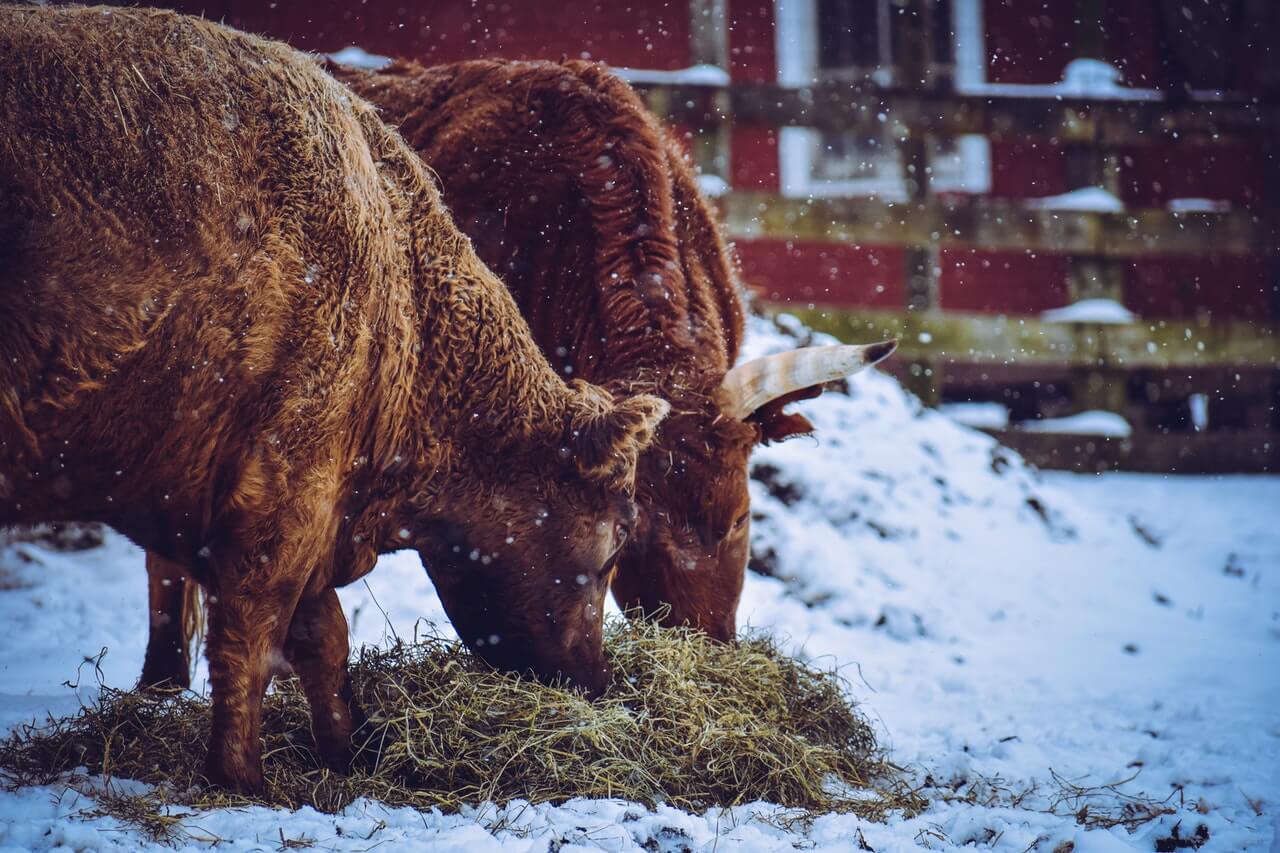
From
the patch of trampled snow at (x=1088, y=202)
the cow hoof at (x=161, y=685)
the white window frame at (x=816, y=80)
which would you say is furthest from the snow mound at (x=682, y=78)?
the cow hoof at (x=161, y=685)

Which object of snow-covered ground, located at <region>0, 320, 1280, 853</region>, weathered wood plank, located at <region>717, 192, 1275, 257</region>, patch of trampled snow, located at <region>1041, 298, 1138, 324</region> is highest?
weathered wood plank, located at <region>717, 192, 1275, 257</region>

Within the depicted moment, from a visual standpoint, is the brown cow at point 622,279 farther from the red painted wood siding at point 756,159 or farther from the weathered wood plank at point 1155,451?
the red painted wood siding at point 756,159

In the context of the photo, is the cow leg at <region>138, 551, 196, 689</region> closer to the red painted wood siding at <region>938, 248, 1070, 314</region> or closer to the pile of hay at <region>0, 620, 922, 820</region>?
the pile of hay at <region>0, 620, 922, 820</region>

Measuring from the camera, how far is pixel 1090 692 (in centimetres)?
501

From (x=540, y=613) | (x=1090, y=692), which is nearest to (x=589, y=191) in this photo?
(x=540, y=613)

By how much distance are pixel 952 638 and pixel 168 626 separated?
3646 millimetres

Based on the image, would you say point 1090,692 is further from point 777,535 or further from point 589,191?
point 589,191

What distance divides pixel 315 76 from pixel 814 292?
28.1ft

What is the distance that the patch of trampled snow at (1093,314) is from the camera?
9.27 meters

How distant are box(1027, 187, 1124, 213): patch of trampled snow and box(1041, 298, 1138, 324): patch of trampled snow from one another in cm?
75

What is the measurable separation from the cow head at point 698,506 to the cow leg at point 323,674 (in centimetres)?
132

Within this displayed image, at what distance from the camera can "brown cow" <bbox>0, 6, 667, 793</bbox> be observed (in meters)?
2.65

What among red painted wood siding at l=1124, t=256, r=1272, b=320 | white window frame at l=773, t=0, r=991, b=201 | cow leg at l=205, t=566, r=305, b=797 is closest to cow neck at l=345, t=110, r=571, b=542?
cow leg at l=205, t=566, r=305, b=797

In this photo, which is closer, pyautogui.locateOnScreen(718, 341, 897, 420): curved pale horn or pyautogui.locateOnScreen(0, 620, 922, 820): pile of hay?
pyautogui.locateOnScreen(0, 620, 922, 820): pile of hay
